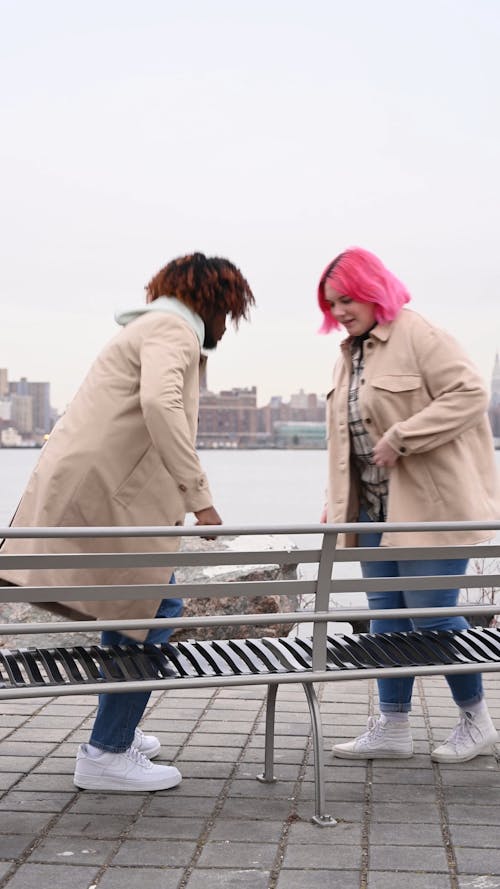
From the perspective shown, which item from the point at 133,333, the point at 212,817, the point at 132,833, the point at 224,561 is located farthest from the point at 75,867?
the point at 133,333

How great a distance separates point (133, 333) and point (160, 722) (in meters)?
1.99

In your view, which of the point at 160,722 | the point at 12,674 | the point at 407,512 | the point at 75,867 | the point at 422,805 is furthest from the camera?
the point at 160,722

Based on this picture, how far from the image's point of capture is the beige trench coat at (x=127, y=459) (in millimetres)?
4156

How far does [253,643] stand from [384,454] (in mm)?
866

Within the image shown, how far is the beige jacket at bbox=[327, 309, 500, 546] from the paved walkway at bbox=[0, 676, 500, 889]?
93 centimetres

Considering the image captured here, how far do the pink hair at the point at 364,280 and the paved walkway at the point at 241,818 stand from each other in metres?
1.74

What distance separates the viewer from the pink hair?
15.6ft

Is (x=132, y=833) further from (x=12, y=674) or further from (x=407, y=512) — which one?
(x=407, y=512)

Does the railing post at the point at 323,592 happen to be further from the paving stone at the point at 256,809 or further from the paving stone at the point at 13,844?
the paving stone at the point at 13,844

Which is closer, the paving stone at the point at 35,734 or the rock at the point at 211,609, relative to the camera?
the paving stone at the point at 35,734

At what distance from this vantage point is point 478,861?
3684 mm

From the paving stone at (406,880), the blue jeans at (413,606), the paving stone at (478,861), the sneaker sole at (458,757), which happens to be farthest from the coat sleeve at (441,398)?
the paving stone at (406,880)

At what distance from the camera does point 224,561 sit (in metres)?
3.82

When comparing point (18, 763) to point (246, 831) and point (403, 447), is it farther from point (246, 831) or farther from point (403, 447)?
point (403, 447)
